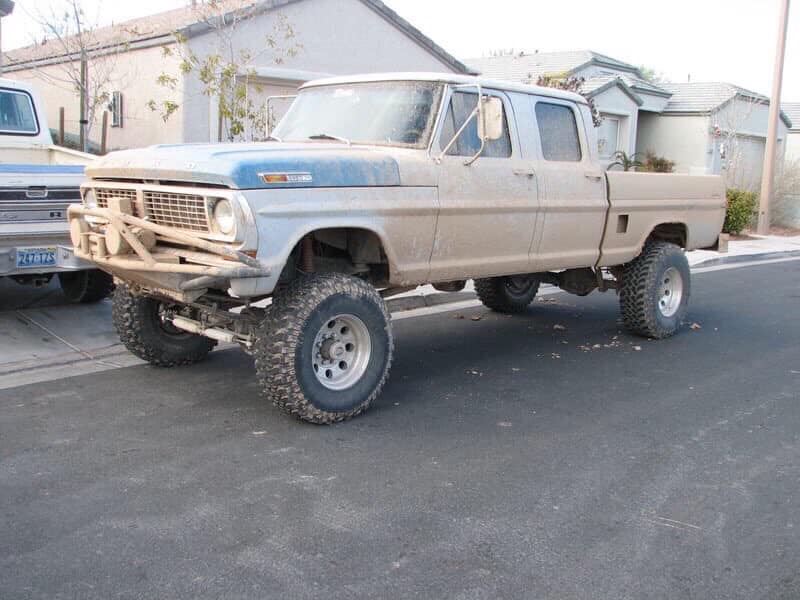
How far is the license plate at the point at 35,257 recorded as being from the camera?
669 centimetres

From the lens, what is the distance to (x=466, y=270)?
607cm

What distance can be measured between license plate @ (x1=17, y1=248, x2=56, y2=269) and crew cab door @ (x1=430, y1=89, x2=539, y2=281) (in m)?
3.30

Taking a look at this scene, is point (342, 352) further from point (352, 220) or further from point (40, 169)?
point (40, 169)

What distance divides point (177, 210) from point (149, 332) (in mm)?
1665

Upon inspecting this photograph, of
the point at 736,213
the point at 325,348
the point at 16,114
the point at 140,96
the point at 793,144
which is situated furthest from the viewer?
the point at 793,144

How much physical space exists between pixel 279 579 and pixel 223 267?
1.88 m

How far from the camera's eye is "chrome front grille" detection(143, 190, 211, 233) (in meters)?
4.75

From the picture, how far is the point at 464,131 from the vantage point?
5992 mm

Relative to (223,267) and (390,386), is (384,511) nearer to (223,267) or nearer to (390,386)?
(223,267)

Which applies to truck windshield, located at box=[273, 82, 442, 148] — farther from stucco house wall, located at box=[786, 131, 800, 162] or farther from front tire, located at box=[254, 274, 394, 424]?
stucco house wall, located at box=[786, 131, 800, 162]

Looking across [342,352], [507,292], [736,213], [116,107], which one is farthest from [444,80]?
[736,213]

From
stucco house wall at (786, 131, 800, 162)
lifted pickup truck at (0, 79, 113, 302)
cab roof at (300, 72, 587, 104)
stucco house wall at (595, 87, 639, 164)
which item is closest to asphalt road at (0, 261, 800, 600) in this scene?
lifted pickup truck at (0, 79, 113, 302)

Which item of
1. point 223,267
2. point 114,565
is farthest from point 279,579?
point 223,267

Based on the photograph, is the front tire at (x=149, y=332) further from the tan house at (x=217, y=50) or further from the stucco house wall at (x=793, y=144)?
the stucco house wall at (x=793, y=144)
